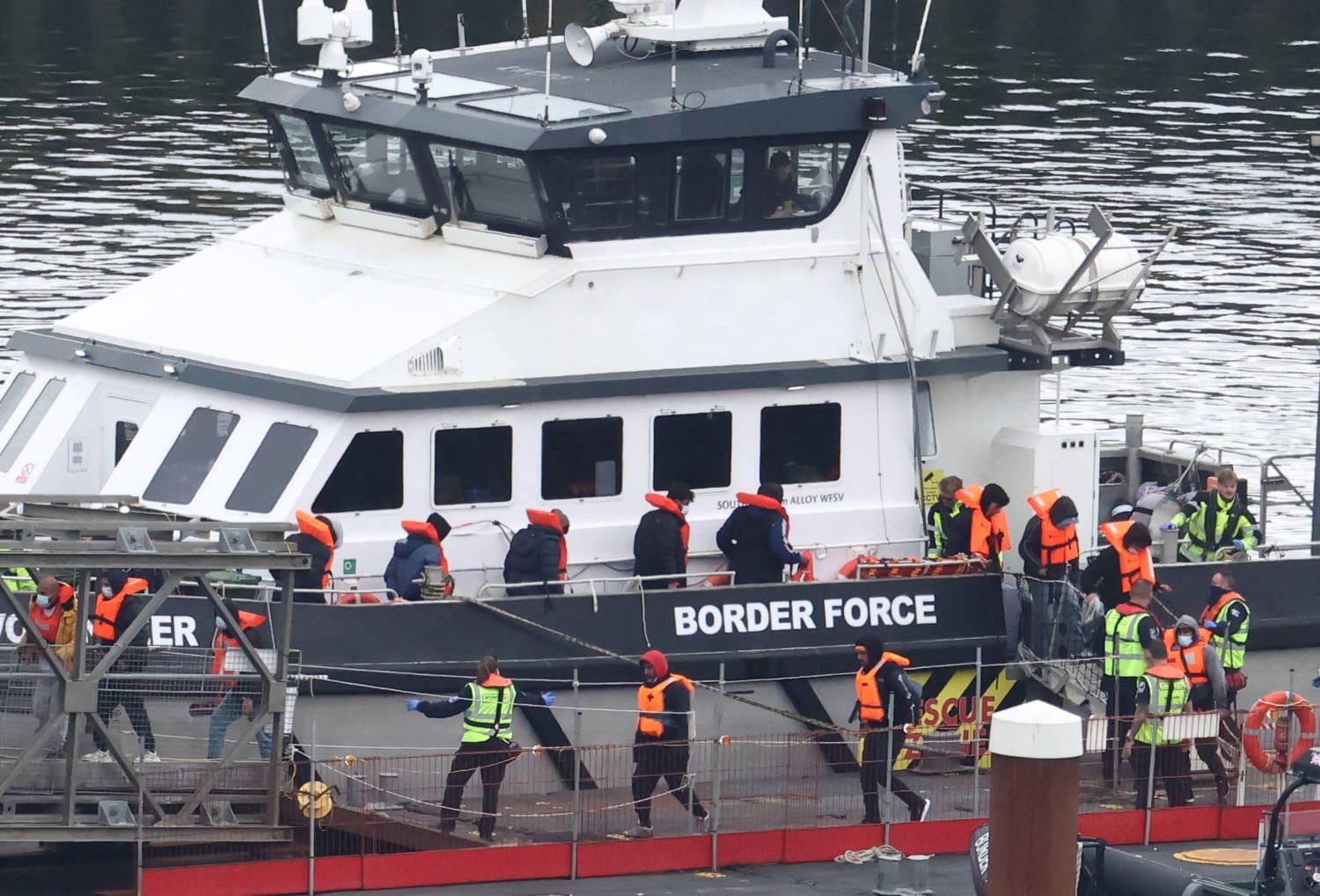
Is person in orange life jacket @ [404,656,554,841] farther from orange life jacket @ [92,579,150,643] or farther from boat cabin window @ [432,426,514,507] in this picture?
orange life jacket @ [92,579,150,643]

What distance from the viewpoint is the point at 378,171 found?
15555 mm

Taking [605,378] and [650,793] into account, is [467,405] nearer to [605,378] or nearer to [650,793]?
[605,378]

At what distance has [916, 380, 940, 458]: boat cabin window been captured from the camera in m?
15.7

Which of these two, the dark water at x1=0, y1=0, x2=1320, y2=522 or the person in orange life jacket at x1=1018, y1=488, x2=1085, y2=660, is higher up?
the dark water at x1=0, y1=0, x2=1320, y2=522

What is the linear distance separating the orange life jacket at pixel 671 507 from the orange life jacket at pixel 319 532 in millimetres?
1793

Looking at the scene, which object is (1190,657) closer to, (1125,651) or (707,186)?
(1125,651)

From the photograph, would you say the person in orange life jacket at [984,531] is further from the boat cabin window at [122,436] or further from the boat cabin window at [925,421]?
the boat cabin window at [122,436]

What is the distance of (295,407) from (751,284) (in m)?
2.72

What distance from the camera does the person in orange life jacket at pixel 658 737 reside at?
538 inches

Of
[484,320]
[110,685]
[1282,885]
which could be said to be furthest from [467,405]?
[1282,885]

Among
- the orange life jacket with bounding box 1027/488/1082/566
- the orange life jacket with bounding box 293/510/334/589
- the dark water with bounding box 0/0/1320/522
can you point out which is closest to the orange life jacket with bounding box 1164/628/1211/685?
the orange life jacket with bounding box 1027/488/1082/566

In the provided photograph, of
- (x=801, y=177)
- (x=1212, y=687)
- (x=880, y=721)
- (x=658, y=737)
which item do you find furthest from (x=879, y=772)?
(x=801, y=177)

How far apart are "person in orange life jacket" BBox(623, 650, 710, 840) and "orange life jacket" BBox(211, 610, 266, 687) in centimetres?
199

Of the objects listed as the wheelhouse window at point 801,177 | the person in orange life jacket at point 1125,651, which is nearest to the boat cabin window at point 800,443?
the wheelhouse window at point 801,177
